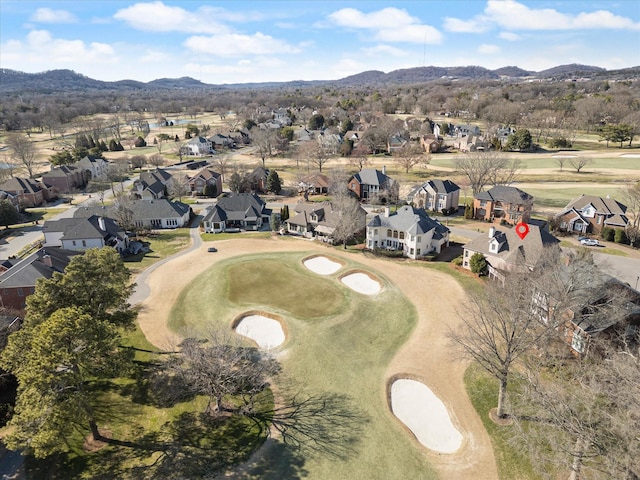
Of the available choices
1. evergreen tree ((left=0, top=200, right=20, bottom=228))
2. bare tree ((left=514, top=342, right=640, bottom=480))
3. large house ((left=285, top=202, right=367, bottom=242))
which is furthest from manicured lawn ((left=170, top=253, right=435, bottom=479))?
evergreen tree ((left=0, top=200, right=20, bottom=228))

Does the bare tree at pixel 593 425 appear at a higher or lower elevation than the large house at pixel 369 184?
lower

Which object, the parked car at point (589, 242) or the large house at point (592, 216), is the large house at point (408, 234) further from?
the large house at point (592, 216)

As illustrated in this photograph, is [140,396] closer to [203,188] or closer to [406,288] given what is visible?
[406,288]

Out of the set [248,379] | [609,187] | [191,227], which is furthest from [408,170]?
[248,379]

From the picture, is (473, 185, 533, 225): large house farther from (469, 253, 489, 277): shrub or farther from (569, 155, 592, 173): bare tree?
(569, 155, 592, 173): bare tree

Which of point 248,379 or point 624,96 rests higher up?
point 624,96

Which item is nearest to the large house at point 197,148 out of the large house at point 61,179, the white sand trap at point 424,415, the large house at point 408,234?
the large house at point 61,179
